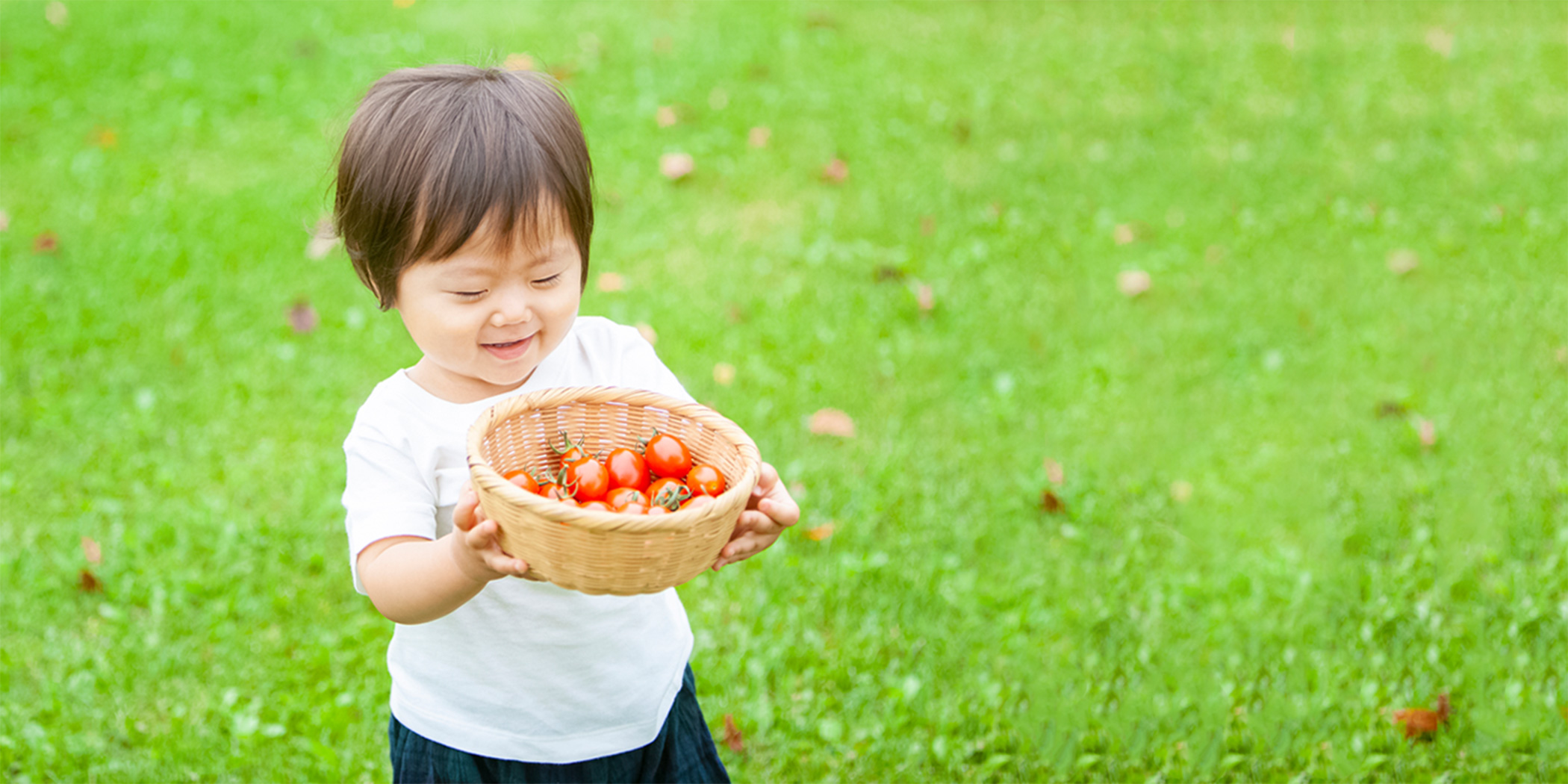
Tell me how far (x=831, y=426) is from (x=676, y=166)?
6.07ft

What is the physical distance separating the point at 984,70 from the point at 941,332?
241 centimetres

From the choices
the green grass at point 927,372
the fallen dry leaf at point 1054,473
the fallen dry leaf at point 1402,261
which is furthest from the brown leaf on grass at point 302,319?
the fallen dry leaf at point 1402,261

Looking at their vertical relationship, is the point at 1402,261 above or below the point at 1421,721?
above

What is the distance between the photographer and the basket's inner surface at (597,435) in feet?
6.12

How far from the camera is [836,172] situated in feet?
17.5

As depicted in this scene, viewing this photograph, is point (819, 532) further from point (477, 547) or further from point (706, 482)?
point (477, 547)

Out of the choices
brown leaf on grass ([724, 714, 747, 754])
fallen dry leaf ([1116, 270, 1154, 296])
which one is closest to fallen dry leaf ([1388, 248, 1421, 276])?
fallen dry leaf ([1116, 270, 1154, 296])

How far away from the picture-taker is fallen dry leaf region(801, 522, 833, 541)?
3502mm

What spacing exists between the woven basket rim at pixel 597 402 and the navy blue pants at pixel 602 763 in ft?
1.63

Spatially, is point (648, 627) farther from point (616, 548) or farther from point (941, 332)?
point (941, 332)

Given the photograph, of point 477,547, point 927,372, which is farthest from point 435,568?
point 927,372

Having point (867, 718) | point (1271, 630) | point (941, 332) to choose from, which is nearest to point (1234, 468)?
point (1271, 630)

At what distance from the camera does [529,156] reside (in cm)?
176

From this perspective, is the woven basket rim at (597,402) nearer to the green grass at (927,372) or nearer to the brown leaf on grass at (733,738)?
the green grass at (927,372)
